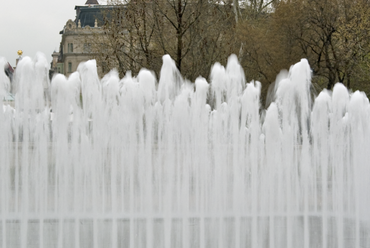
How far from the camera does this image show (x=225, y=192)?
948 centimetres

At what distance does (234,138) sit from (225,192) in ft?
3.20

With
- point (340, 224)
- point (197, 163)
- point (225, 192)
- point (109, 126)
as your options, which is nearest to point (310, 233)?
point (340, 224)

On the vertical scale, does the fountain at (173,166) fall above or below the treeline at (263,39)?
below

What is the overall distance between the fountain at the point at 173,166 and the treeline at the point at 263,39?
11.6m

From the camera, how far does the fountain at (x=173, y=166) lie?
8.86 meters

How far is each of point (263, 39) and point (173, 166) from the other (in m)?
19.9

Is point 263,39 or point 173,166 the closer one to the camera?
point 173,166

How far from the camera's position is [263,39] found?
28047mm

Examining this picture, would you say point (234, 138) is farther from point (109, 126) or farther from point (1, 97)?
point (1, 97)

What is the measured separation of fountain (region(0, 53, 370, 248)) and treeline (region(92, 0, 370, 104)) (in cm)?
1160

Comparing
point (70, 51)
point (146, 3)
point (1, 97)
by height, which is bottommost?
point (1, 97)

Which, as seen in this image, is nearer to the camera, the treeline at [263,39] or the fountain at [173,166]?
the fountain at [173,166]

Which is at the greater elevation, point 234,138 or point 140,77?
point 140,77

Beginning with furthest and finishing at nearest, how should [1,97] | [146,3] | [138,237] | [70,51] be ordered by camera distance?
[70,51] < [146,3] < [1,97] < [138,237]
